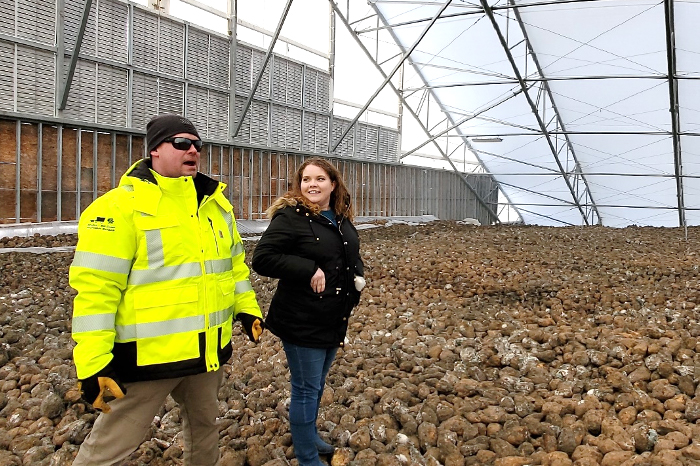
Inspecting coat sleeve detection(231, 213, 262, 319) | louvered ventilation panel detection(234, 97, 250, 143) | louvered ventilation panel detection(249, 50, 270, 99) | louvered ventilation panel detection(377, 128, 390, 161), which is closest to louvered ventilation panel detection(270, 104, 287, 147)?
louvered ventilation panel detection(249, 50, 270, 99)

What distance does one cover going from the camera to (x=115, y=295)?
1.69 meters

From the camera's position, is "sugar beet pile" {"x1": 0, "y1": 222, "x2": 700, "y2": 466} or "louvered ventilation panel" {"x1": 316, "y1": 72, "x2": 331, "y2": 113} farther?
"louvered ventilation panel" {"x1": 316, "y1": 72, "x2": 331, "y2": 113}

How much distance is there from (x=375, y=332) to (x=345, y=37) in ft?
54.0

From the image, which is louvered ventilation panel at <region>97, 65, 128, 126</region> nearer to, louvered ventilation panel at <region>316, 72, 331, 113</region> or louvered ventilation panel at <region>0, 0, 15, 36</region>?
louvered ventilation panel at <region>0, 0, 15, 36</region>

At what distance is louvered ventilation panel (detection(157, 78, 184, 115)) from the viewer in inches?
508

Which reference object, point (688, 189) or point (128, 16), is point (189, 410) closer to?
point (128, 16)

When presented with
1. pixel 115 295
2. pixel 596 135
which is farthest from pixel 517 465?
pixel 596 135

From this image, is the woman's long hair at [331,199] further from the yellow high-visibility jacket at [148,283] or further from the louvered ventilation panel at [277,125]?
the louvered ventilation panel at [277,125]

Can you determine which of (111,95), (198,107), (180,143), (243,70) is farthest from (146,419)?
(243,70)

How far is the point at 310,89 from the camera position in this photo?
57.8 feet

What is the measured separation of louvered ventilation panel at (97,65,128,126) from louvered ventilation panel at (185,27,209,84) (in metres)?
2.01

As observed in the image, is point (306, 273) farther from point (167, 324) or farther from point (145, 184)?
point (145, 184)

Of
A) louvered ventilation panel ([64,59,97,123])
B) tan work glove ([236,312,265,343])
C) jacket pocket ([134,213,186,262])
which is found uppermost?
louvered ventilation panel ([64,59,97,123])

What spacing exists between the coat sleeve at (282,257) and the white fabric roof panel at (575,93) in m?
12.7
